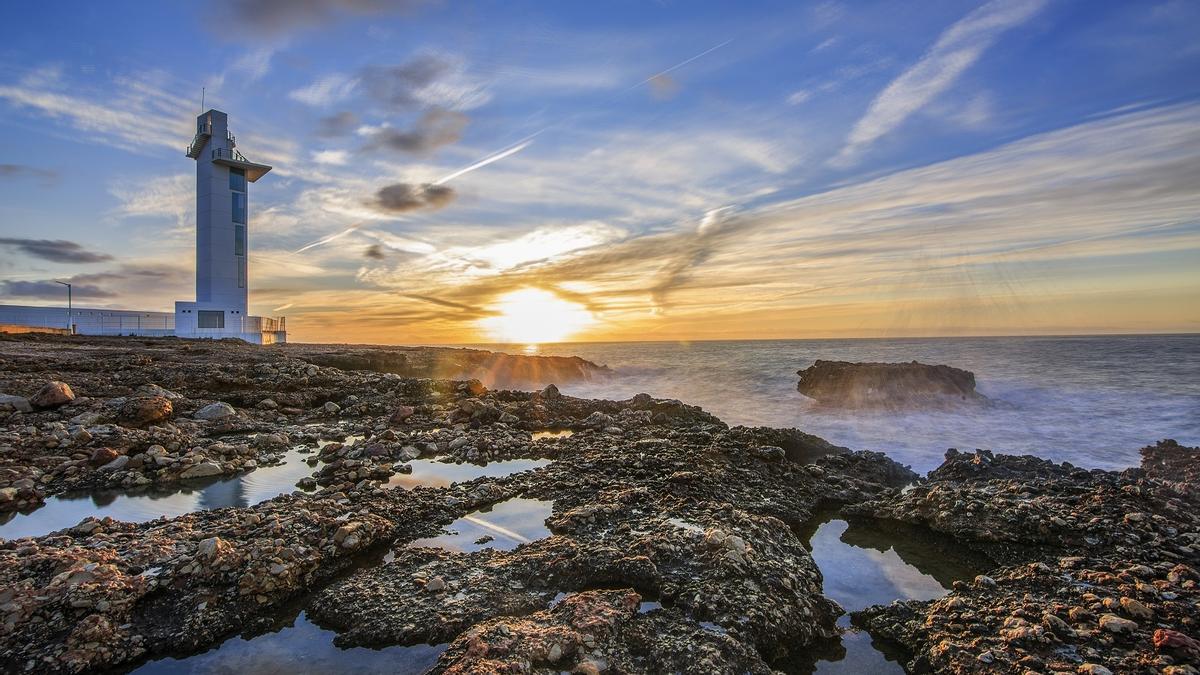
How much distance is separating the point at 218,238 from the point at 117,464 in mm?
38709

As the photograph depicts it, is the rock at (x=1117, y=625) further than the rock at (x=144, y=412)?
No

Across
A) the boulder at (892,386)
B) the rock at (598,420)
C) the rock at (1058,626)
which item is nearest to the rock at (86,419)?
the rock at (598,420)

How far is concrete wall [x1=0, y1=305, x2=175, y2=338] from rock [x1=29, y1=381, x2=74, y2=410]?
39835 mm

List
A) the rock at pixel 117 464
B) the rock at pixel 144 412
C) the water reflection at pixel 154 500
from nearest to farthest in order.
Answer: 1. the water reflection at pixel 154 500
2. the rock at pixel 117 464
3. the rock at pixel 144 412

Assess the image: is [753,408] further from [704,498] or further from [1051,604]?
[1051,604]

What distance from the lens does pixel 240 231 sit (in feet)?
132

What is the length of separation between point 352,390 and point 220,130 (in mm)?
37482

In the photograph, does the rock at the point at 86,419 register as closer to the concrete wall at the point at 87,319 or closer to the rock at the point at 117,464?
the rock at the point at 117,464

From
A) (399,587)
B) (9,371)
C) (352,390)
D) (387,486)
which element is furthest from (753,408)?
(9,371)

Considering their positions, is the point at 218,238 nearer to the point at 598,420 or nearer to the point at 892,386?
the point at 598,420

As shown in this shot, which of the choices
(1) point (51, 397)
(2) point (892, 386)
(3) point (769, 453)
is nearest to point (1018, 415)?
(2) point (892, 386)

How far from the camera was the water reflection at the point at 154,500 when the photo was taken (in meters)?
6.24

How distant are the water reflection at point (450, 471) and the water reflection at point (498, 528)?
51.6 inches

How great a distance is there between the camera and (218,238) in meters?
38.6
